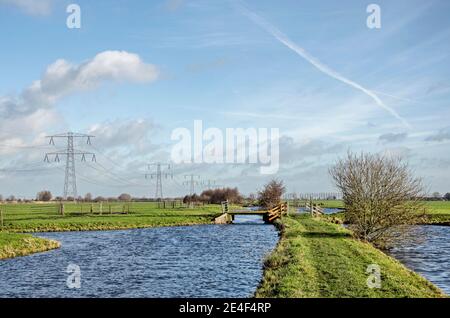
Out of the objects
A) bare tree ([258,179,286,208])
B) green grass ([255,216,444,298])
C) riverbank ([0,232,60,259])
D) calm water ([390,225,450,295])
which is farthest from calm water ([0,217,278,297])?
bare tree ([258,179,286,208])

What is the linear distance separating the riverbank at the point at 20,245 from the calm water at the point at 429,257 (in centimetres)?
2878

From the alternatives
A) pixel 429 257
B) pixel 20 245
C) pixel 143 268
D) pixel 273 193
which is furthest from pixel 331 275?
pixel 273 193

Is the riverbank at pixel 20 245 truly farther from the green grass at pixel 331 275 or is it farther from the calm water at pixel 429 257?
→ the calm water at pixel 429 257

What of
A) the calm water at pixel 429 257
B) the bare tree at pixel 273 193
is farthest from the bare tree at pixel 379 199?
the bare tree at pixel 273 193

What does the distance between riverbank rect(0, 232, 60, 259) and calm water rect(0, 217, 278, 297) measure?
4.50ft

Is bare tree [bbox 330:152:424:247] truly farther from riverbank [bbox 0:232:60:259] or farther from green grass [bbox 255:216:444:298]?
riverbank [bbox 0:232:60:259]

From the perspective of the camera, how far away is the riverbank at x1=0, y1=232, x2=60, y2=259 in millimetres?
37188

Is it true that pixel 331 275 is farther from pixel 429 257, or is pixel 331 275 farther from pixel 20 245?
pixel 20 245

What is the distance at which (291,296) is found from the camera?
18.5m

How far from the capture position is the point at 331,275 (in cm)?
2273

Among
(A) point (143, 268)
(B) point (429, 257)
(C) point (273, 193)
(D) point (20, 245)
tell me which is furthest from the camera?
(C) point (273, 193)

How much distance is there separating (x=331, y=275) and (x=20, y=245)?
2738 cm

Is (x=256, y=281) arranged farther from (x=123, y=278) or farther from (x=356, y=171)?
(x=356, y=171)
